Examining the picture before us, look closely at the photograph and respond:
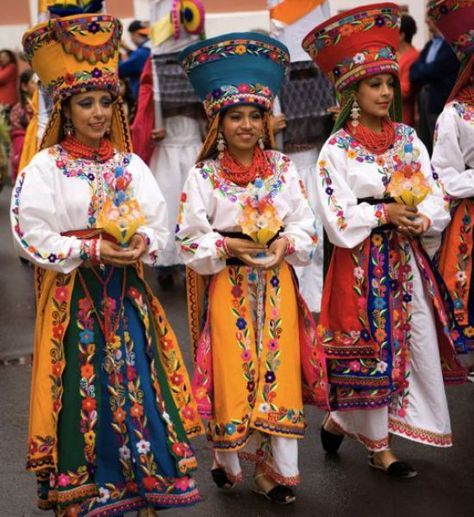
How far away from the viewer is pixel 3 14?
2156 centimetres

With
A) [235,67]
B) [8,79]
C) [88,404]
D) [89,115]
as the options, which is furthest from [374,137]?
[8,79]

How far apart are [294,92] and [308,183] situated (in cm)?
74

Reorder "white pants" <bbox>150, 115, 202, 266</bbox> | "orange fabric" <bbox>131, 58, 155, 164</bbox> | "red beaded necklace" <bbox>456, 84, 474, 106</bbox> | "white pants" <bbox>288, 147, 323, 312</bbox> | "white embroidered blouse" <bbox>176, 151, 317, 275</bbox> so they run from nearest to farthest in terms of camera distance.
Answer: "white embroidered blouse" <bbox>176, 151, 317, 275</bbox> → "red beaded necklace" <bbox>456, 84, 474, 106</bbox> → "white pants" <bbox>288, 147, 323, 312</bbox> → "orange fabric" <bbox>131, 58, 155, 164</bbox> → "white pants" <bbox>150, 115, 202, 266</bbox>

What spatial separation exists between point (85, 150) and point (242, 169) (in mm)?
798

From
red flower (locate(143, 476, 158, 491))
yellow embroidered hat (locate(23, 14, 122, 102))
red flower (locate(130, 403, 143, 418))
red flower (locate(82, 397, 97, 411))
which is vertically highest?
yellow embroidered hat (locate(23, 14, 122, 102))

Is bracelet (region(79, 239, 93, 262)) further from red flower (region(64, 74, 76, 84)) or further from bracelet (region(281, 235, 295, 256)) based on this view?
bracelet (region(281, 235, 295, 256))

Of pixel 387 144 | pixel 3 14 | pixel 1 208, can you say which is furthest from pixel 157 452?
pixel 3 14

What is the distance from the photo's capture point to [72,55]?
480cm

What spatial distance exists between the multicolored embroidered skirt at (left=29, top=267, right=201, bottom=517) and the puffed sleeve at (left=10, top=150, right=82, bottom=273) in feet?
0.61

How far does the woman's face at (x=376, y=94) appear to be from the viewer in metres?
5.47

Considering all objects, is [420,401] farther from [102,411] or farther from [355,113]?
[102,411]

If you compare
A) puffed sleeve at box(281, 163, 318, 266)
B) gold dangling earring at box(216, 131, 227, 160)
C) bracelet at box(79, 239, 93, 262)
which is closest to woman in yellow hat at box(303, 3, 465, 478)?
puffed sleeve at box(281, 163, 318, 266)

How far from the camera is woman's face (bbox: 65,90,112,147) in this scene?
4.84 metres

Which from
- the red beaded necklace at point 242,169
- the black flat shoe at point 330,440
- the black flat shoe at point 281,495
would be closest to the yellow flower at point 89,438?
the black flat shoe at point 281,495
